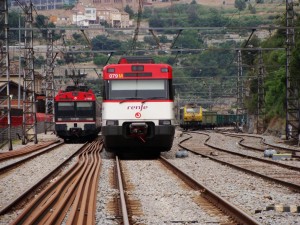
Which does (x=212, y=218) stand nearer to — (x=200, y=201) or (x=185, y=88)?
(x=200, y=201)

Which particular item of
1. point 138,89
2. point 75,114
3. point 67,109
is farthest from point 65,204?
point 67,109

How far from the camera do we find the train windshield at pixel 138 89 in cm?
2254

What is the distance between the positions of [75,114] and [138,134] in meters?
16.9

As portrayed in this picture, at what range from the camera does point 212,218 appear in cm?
1000

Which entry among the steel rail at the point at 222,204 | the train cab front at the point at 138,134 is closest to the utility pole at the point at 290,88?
the train cab front at the point at 138,134

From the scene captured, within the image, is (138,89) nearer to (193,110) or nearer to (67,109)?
(67,109)

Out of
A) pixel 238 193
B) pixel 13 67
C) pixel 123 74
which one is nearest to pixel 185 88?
pixel 13 67

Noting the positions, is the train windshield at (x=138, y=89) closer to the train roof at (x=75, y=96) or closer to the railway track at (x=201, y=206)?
the railway track at (x=201, y=206)

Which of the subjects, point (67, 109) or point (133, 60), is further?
point (67, 109)

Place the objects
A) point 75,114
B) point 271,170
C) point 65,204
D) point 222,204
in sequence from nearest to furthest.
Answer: point 65,204 → point 222,204 → point 271,170 → point 75,114

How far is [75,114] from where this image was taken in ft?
127

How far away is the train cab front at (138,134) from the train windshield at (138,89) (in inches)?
36.8

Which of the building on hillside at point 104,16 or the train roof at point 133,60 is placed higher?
the building on hillside at point 104,16

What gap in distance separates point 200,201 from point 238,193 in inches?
56.3
